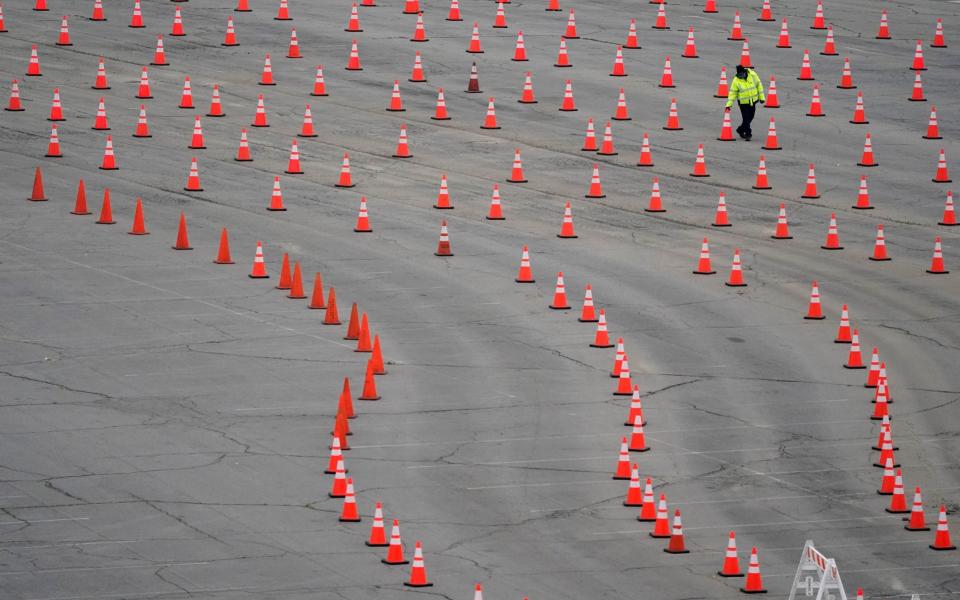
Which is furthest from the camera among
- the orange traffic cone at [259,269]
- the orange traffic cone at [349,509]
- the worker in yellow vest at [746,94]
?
the worker in yellow vest at [746,94]

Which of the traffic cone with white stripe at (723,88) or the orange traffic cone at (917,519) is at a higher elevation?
the traffic cone with white stripe at (723,88)

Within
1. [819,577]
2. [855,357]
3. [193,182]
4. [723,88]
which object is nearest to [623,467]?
[819,577]

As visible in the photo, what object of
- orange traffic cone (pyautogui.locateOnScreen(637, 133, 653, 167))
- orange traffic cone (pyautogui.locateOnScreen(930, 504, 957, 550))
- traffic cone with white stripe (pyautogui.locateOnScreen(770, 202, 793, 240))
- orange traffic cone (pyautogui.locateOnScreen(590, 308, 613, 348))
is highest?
orange traffic cone (pyautogui.locateOnScreen(637, 133, 653, 167))

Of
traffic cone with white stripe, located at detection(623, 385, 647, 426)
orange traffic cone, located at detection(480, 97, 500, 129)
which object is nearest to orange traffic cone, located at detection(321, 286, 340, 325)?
traffic cone with white stripe, located at detection(623, 385, 647, 426)

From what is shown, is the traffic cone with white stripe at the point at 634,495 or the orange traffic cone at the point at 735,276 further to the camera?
the orange traffic cone at the point at 735,276

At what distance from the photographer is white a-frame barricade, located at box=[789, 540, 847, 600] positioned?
16.4m

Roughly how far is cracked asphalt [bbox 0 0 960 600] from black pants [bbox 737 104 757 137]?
0.33 meters

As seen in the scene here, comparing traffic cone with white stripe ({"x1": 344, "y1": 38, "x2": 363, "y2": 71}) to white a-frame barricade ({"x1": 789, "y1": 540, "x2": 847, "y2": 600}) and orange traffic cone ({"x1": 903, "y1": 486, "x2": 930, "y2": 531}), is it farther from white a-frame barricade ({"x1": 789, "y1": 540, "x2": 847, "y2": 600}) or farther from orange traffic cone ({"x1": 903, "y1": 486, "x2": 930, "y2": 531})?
white a-frame barricade ({"x1": 789, "y1": 540, "x2": 847, "y2": 600})

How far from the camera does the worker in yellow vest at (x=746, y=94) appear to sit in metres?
38.2

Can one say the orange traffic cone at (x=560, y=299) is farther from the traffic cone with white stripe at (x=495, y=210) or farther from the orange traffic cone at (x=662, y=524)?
the orange traffic cone at (x=662, y=524)

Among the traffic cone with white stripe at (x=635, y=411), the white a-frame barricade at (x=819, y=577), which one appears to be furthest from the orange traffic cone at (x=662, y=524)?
the traffic cone with white stripe at (x=635, y=411)

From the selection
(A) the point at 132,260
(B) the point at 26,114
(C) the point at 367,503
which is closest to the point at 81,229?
(A) the point at 132,260

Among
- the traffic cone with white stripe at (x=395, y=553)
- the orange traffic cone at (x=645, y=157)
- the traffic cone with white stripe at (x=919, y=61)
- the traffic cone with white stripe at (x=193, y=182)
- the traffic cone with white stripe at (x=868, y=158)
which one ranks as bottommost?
the traffic cone with white stripe at (x=395, y=553)

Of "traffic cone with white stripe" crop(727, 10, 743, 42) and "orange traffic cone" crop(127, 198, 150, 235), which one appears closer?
"orange traffic cone" crop(127, 198, 150, 235)
